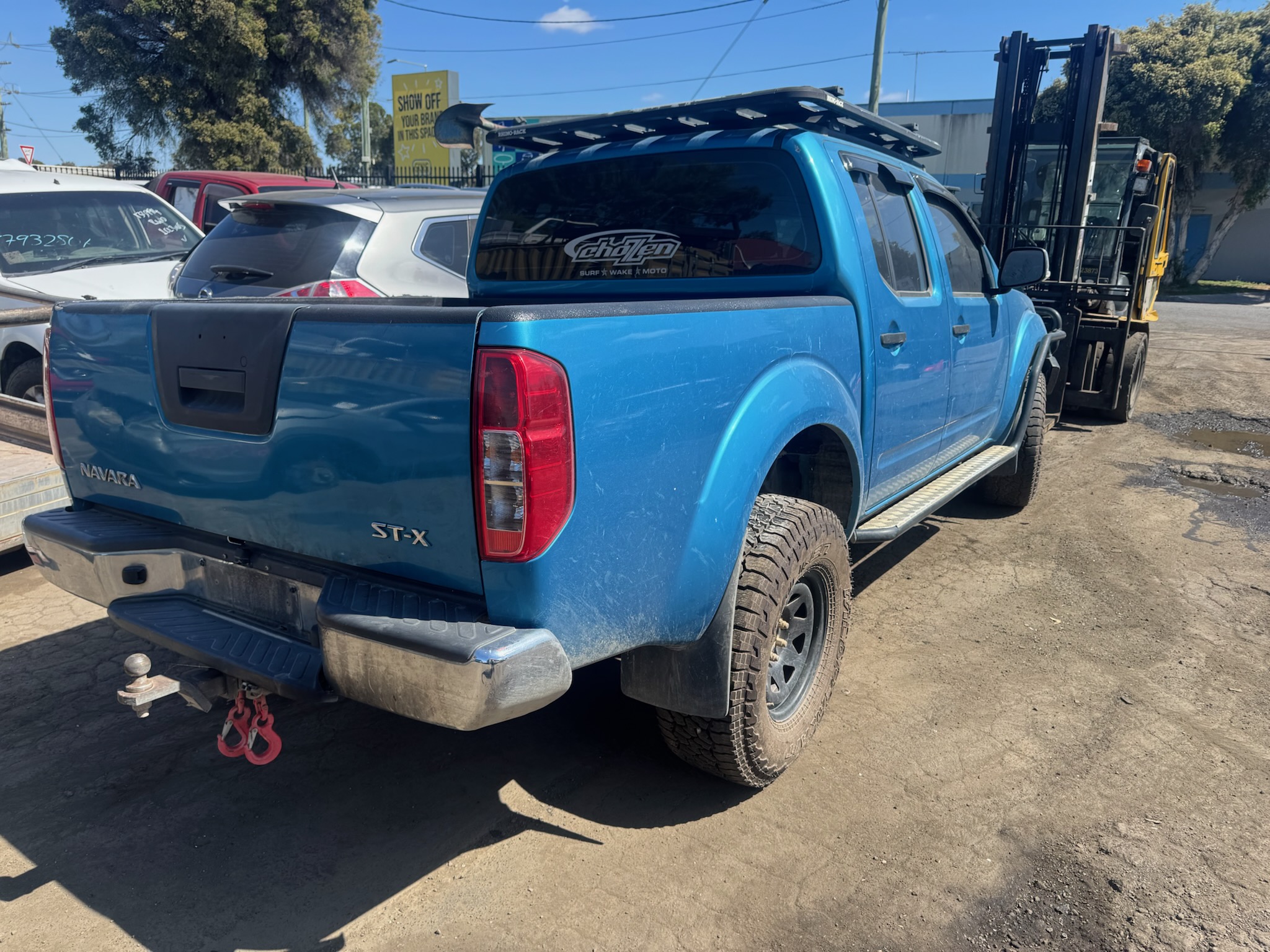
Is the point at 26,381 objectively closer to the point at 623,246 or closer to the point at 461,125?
the point at 461,125

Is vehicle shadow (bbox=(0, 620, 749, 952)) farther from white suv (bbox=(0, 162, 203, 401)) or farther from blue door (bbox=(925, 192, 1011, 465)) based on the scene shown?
white suv (bbox=(0, 162, 203, 401))

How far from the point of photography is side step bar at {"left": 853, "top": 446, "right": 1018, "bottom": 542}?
362cm

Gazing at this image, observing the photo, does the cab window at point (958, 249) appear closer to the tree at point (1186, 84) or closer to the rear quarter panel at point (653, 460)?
the rear quarter panel at point (653, 460)

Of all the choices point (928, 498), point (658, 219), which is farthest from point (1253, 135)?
point (658, 219)

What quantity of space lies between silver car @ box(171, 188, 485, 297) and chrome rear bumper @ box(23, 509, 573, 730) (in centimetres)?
297

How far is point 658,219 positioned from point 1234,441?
7.25m

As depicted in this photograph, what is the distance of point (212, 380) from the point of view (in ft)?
7.90

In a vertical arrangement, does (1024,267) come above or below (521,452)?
above

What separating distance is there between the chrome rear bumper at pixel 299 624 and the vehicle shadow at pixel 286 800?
2.20 ft

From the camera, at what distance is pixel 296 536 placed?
2.37m

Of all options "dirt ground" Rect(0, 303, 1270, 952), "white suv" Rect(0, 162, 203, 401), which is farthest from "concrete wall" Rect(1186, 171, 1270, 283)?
"white suv" Rect(0, 162, 203, 401)

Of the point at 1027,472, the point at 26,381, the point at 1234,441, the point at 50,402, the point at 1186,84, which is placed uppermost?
the point at 1186,84

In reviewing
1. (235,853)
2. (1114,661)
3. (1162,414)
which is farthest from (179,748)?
(1162,414)

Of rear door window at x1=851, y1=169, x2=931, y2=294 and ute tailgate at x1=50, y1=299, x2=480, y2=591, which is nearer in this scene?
ute tailgate at x1=50, y1=299, x2=480, y2=591
